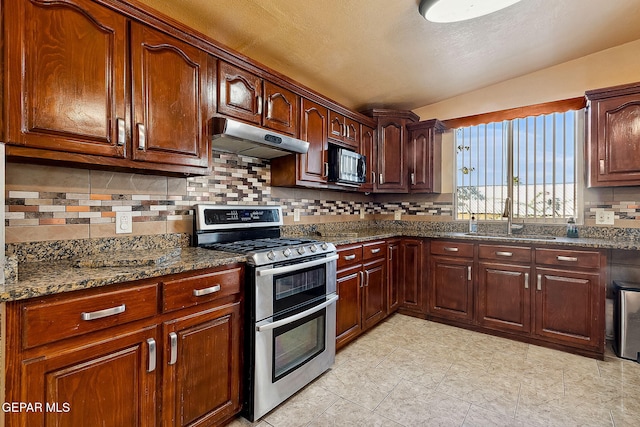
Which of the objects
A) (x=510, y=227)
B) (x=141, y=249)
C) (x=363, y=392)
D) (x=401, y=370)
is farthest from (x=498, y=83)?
(x=141, y=249)

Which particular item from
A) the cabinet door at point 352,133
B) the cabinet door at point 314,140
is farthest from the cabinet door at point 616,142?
the cabinet door at point 314,140

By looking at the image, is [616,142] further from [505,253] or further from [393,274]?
[393,274]

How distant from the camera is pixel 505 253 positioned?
9.22ft

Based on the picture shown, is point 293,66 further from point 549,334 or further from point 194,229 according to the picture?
point 549,334

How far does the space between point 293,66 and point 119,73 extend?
1449 millimetres

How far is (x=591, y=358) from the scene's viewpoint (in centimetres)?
248

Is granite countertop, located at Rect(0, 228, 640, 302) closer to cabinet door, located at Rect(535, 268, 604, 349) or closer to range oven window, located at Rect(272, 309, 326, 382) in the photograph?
range oven window, located at Rect(272, 309, 326, 382)

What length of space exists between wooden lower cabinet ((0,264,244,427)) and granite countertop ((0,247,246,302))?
5 centimetres

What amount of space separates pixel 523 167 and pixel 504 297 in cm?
140

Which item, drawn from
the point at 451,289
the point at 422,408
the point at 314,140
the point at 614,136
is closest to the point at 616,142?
the point at 614,136

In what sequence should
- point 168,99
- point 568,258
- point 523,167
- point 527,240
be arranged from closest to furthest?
point 168,99
point 568,258
point 527,240
point 523,167

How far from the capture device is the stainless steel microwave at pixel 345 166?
287cm

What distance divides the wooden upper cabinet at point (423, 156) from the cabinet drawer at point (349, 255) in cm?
131

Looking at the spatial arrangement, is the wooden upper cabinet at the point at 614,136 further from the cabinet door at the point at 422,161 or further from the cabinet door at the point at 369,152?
the cabinet door at the point at 369,152
